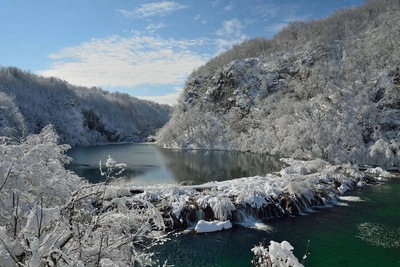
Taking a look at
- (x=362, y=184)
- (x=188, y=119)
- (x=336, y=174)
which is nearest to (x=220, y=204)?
(x=336, y=174)

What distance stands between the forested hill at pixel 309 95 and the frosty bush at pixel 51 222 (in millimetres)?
46874

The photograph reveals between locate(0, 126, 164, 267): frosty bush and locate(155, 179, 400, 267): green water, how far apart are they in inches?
411

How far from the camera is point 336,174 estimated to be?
3117 centimetres

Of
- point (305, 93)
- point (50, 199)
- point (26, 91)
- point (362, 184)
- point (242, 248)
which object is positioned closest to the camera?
point (50, 199)

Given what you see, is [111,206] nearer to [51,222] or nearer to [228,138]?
[51,222]

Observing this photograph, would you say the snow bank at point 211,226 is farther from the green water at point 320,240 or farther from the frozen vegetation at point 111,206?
the green water at point 320,240

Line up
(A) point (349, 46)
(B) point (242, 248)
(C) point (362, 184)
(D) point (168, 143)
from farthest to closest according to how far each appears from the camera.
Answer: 1. (D) point (168, 143)
2. (A) point (349, 46)
3. (C) point (362, 184)
4. (B) point (242, 248)

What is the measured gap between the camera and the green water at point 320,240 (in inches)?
585

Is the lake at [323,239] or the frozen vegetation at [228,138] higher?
the frozen vegetation at [228,138]

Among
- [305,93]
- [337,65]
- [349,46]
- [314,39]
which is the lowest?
[305,93]

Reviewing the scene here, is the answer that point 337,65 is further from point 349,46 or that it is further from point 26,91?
point 26,91

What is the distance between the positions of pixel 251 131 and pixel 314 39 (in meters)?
42.7

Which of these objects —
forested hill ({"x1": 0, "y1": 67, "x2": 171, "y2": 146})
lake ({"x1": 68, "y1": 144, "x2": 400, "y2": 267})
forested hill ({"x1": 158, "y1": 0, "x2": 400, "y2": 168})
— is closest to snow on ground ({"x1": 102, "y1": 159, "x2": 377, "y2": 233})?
lake ({"x1": 68, "y1": 144, "x2": 400, "y2": 267})

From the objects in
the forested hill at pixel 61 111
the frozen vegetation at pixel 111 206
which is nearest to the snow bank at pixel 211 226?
the frozen vegetation at pixel 111 206
